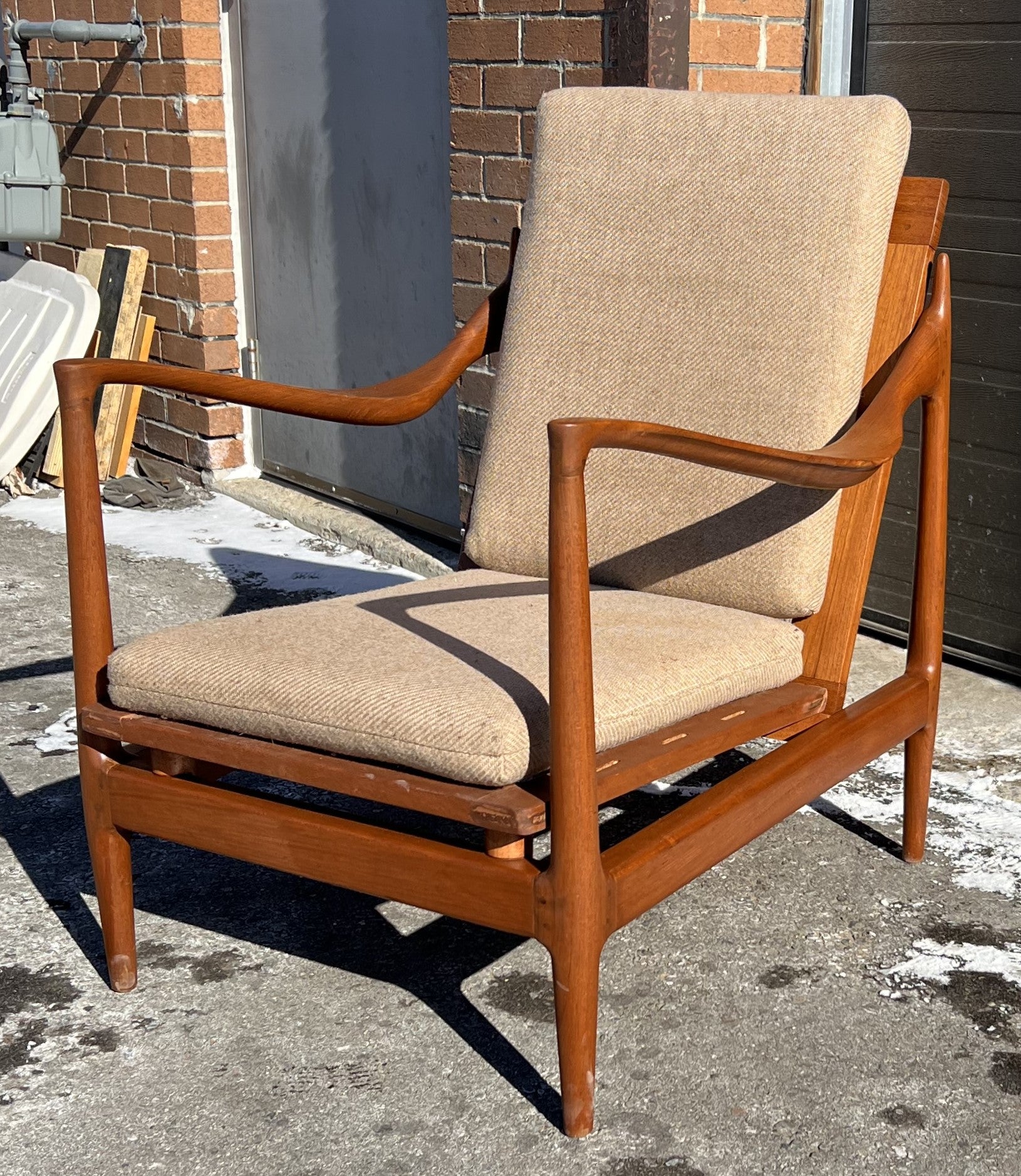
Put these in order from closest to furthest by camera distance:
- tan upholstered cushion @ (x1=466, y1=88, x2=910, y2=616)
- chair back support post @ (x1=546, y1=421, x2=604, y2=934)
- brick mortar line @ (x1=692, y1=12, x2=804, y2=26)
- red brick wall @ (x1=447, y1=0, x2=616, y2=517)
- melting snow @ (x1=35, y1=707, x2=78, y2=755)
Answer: chair back support post @ (x1=546, y1=421, x2=604, y2=934) < tan upholstered cushion @ (x1=466, y1=88, x2=910, y2=616) < melting snow @ (x1=35, y1=707, x2=78, y2=755) < brick mortar line @ (x1=692, y1=12, x2=804, y2=26) < red brick wall @ (x1=447, y1=0, x2=616, y2=517)

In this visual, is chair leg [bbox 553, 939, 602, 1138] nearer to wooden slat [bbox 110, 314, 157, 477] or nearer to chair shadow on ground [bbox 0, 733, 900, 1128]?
chair shadow on ground [bbox 0, 733, 900, 1128]

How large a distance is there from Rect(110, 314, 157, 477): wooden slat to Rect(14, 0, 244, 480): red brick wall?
5 cm

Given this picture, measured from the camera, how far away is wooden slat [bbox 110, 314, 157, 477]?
4.96m

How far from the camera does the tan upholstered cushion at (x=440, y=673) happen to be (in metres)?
1.65

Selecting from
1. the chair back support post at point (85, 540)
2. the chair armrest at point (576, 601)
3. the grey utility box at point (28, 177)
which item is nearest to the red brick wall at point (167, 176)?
the grey utility box at point (28, 177)

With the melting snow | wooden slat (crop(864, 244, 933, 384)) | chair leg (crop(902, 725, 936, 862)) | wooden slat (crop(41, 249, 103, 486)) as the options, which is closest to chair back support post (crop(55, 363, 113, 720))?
the melting snow

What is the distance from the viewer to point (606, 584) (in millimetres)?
2230

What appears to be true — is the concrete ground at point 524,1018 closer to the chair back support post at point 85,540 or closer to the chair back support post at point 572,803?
the chair back support post at point 572,803

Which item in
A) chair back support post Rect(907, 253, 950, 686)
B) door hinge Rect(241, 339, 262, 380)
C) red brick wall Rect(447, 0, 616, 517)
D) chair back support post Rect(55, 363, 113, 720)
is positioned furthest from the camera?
door hinge Rect(241, 339, 262, 380)

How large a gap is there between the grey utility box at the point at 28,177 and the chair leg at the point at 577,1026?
12.9ft

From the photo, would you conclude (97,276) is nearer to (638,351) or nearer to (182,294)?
(182,294)

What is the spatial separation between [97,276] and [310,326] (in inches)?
39.1

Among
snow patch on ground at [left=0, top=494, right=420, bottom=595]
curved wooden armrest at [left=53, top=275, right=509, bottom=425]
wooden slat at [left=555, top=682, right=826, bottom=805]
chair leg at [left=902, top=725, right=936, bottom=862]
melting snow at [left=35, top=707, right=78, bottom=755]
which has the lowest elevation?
snow patch on ground at [left=0, top=494, right=420, bottom=595]

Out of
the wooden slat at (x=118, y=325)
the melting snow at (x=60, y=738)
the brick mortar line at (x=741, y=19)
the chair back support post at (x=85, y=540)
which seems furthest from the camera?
the wooden slat at (x=118, y=325)
